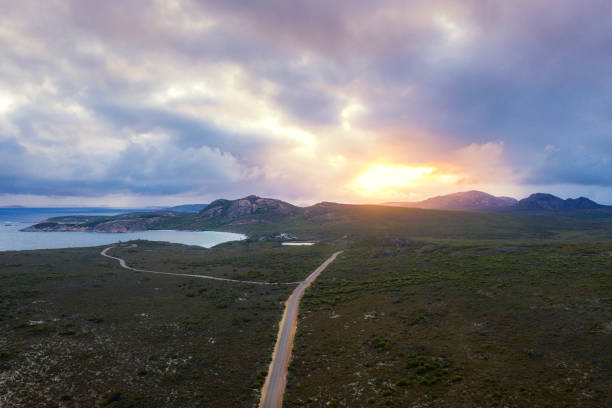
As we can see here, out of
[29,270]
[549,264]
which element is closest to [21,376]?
[29,270]

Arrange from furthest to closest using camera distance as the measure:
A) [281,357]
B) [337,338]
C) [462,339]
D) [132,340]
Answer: [337,338]
[132,340]
[462,339]
[281,357]

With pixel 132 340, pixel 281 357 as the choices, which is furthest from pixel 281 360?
pixel 132 340

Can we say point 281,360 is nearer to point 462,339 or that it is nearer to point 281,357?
point 281,357

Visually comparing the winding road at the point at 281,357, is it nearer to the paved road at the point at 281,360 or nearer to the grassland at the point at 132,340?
the paved road at the point at 281,360

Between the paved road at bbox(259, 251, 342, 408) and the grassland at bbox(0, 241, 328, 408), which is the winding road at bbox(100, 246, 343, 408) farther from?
the grassland at bbox(0, 241, 328, 408)

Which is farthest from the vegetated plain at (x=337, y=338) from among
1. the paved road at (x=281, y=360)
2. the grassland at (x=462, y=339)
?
the paved road at (x=281, y=360)
